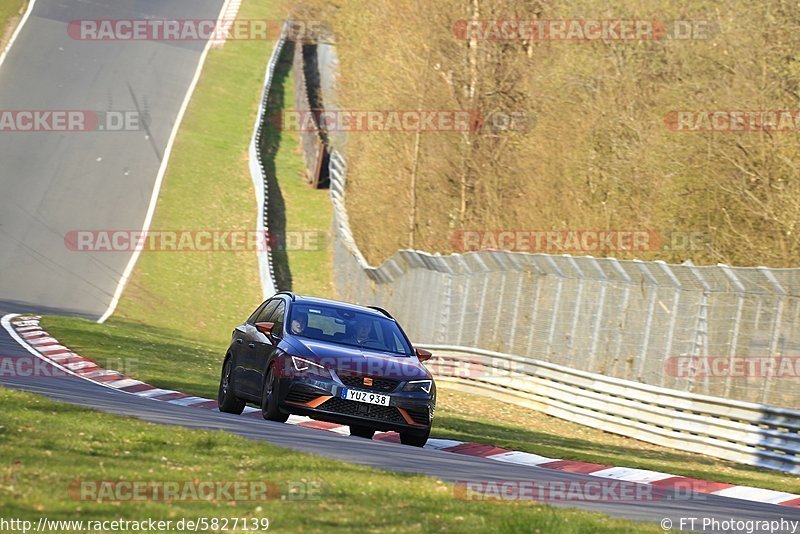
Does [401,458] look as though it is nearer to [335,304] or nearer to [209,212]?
[335,304]

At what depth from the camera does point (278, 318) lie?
1664cm

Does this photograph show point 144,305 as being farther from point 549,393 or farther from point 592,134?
point 549,393

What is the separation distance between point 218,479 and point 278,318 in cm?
762

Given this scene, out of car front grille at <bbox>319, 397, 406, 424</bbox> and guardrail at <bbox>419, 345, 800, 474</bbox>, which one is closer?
car front grille at <bbox>319, 397, 406, 424</bbox>

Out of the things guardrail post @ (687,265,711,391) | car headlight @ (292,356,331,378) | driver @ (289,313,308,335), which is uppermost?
guardrail post @ (687,265,711,391)

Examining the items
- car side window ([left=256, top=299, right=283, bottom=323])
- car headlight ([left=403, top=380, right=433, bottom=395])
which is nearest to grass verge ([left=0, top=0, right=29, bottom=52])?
car side window ([left=256, top=299, right=283, bottom=323])

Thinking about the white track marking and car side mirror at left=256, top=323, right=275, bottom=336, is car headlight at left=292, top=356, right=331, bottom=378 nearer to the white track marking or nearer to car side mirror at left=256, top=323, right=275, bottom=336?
car side mirror at left=256, top=323, right=275, bottom=336

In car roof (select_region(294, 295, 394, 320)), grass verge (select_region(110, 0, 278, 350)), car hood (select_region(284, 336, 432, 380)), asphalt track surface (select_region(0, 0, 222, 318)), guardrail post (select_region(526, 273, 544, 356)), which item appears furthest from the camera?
asphalt track surface (select_region(0, 0, 222, 318))

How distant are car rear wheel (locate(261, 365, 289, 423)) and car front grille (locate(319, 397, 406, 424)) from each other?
60 cm

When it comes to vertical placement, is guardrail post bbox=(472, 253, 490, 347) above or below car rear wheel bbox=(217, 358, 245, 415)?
above

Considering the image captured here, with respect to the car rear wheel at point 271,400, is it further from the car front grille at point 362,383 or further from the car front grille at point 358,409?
the car front grille at point 362,383

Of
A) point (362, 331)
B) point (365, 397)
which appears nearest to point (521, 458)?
point (365, 397)

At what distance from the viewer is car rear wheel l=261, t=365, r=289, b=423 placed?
49.9ft

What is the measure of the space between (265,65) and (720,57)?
130 ft
